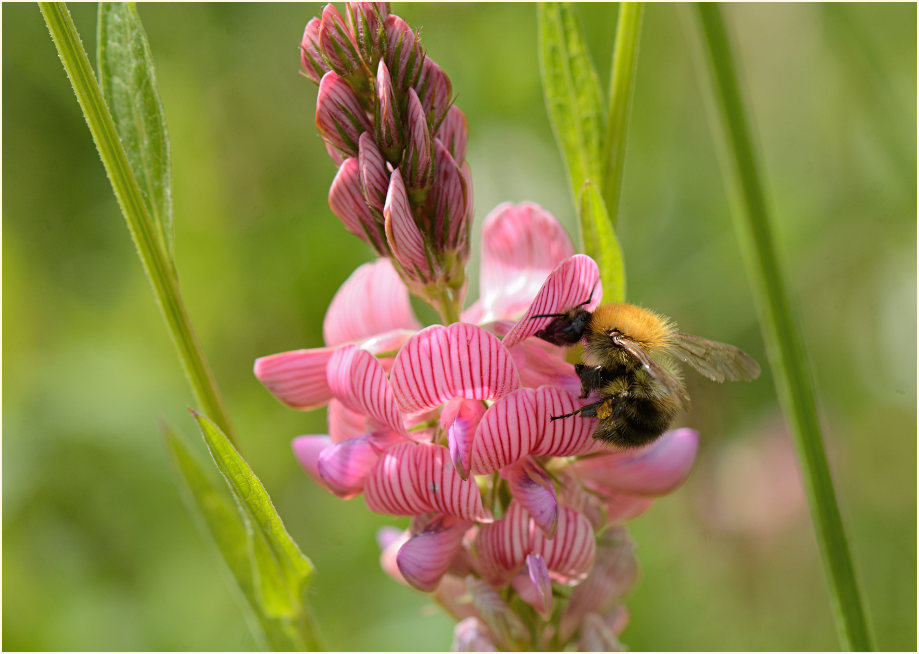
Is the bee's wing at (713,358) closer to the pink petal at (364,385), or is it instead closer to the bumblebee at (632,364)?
the bumblebee at (632,364)

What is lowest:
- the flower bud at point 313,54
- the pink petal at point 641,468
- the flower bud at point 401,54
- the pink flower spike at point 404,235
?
the pink petal at point 641,468

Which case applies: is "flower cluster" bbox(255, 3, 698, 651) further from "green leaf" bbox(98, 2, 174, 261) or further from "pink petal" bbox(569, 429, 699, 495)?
"green leaf" bbox(98, 2, 174, 261)

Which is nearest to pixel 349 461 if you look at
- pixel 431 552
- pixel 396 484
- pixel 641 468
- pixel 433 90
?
pixel 396 484

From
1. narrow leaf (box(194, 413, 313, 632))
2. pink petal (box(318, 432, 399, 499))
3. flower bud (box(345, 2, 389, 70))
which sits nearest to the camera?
narrow leaf (box(194, 413, 313, 632))

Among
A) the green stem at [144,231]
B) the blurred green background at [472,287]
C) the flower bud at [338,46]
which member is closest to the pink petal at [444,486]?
the green stem at [144,231]

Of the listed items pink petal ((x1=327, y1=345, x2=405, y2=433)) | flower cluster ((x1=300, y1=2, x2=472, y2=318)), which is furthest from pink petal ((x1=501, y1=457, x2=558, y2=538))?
flower cluster ((x1=300, y1=2, x2=472, y2=318))

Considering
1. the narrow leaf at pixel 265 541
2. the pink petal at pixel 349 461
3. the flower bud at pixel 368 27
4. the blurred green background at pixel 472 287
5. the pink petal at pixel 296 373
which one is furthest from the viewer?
the blurred green background at pixel 472 287

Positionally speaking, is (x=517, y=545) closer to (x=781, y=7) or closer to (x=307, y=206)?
(x=307, y=206)
